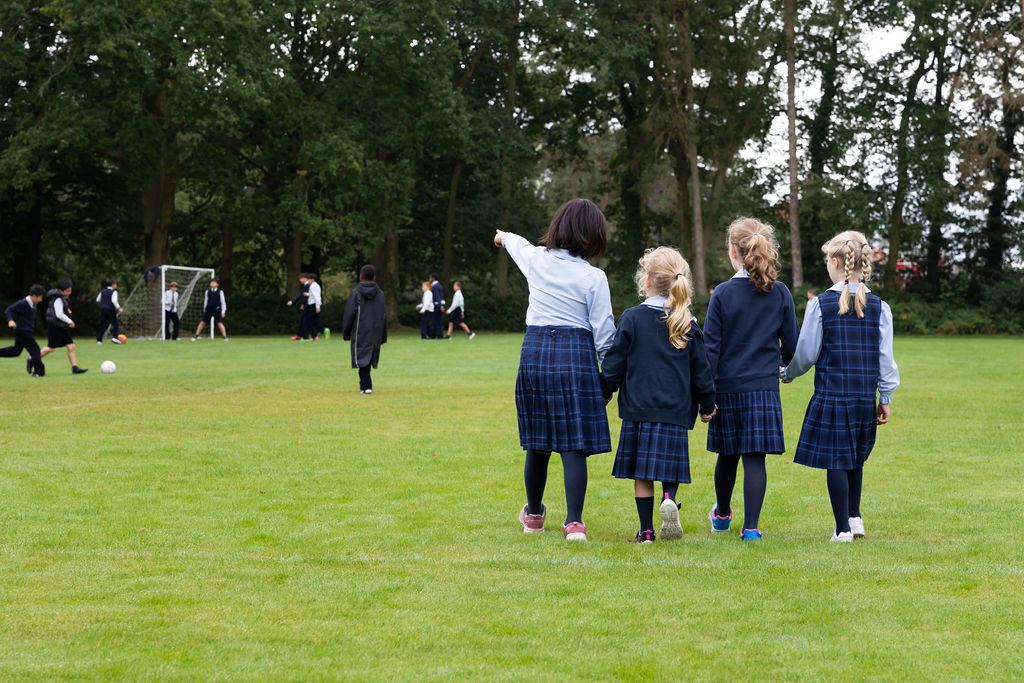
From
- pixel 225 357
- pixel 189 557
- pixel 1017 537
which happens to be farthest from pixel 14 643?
pixel 225 357

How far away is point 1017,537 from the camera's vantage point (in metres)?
6.31

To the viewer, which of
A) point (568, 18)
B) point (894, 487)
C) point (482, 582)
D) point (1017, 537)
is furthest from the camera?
point (568, 18)

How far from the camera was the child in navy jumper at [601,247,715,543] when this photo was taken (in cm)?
603

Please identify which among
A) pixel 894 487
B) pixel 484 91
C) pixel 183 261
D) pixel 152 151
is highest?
pixel 484 91

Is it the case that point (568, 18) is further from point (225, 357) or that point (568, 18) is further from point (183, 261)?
point (225, 357)

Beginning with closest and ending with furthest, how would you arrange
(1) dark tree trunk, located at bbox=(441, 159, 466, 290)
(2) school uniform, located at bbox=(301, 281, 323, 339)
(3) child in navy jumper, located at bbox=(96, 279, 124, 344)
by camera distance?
(3) child in navy jumper, located at bbox=(96, 279, 124, 344) → (2) school uniform, located at bbox=(301, 281, 323, 339) → (1) dark tree trunk, located at bbox=(441, 159, 466, 290)

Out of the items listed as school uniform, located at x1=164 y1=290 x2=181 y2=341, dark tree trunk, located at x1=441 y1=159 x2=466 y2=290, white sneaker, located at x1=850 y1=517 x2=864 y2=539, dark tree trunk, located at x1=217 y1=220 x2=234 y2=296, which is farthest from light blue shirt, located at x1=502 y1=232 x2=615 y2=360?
dark tree trunk, located at x1=217 y1=220 x2=234 y2=296

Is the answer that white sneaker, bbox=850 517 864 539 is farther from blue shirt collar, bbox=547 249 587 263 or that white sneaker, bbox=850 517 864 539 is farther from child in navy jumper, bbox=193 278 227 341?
child in navy jumper, bbox=193 278 227 341

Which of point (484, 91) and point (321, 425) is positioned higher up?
point (484, 91)

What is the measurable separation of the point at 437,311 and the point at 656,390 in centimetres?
2898

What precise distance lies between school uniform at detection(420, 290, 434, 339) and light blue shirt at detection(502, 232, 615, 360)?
90.8 ft

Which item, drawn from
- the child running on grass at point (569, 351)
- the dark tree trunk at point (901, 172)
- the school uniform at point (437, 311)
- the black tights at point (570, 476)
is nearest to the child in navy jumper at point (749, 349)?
the child running on grass at point (569, 351)

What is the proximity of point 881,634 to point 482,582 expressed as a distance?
1773 mm

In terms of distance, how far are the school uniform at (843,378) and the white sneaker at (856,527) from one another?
1.23 feet
